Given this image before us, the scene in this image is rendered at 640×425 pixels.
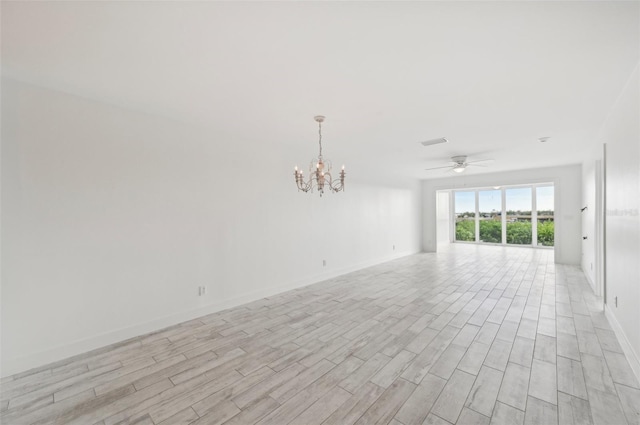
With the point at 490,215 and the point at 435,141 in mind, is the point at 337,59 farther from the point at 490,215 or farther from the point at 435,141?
the point at 490,215

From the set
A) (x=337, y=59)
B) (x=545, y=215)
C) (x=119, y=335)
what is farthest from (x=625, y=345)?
(x=545, y=215)

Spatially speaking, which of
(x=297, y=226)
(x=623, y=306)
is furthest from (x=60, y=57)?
(x=623, y=306)

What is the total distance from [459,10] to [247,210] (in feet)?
11.5

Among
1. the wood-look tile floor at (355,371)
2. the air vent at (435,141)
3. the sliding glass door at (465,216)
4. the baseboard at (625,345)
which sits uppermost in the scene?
the air vent at (435,141)

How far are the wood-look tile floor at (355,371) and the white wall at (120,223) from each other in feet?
1.11

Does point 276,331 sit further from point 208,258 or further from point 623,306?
point 623,306

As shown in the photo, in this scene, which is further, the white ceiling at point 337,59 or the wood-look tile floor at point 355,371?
the wood-look tile floor at point 355,371

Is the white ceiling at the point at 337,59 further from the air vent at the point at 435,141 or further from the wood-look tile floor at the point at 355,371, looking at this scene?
the wood-look tile floor at the point at 355,371

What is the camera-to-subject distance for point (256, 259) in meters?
4.28

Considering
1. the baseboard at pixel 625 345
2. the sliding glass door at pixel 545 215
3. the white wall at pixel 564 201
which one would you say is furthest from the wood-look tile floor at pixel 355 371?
→ the sliding glass door at pixel 545 215

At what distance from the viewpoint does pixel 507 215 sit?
10375mm

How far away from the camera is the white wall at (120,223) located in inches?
95.5

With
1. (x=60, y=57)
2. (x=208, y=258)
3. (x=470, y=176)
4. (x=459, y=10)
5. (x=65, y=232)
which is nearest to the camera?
(x=459, y=10)

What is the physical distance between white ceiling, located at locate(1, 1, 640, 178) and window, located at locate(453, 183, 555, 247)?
24.8 ft
